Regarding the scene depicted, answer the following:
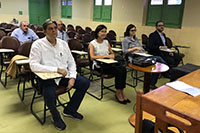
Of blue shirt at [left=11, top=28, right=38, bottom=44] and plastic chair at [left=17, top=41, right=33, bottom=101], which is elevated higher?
blue shirt at [left=11, top=28, right=38, bottom=44]

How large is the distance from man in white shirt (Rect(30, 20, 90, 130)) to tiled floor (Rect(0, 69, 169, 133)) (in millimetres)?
138

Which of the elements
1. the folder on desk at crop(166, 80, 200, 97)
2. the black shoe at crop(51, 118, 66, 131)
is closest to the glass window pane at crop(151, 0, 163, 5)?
the folder on desk at crop(166, 80, 200, 97)

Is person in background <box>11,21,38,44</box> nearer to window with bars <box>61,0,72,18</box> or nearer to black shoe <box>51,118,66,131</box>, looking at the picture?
black shoe <box>51,118,66,131</box>

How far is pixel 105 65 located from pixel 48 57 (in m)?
0.95

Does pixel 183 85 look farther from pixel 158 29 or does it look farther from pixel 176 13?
pixel 176 13

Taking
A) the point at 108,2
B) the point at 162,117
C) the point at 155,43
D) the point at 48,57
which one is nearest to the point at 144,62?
the point at 48,57

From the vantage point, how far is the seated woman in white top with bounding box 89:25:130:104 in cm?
284

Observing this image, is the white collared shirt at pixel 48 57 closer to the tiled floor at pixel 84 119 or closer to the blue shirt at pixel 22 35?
the tiled floor at pixel 84 119

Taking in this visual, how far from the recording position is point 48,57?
2.25 meters

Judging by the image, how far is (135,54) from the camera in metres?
3.25

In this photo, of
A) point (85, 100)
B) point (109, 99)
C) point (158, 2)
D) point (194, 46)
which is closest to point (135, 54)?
point (109, 99)

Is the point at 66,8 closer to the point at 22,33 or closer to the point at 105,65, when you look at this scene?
the point at 22,33

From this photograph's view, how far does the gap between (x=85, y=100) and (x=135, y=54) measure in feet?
3.89

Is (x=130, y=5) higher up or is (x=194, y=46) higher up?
(x=130, y=5)
